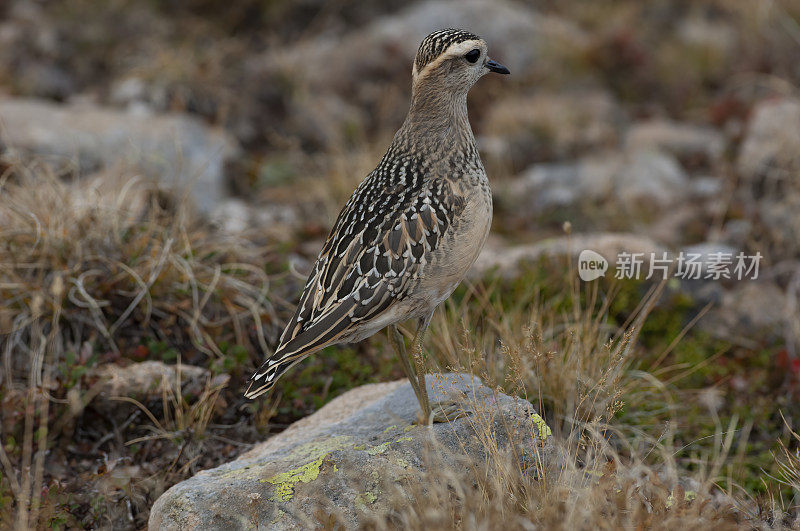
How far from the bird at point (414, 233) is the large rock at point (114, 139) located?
4.32 m

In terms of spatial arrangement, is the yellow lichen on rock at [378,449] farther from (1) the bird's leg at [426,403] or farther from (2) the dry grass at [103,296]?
(2) the dry grass at [103,296]

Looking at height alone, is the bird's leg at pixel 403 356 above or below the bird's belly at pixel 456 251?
below

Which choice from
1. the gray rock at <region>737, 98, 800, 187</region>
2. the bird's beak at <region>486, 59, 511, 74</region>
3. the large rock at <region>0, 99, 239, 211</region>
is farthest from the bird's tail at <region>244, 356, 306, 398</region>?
the gray rock at <region>737, 98, 800, 187</region>

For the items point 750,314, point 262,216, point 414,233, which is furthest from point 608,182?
point 414,233

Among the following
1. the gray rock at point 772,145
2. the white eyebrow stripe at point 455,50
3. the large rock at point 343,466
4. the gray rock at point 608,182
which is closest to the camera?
the large rock at point 343,466

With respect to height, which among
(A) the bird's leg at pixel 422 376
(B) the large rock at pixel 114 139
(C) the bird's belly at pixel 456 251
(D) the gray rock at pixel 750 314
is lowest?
(D) the gray rock at pixel 750 314

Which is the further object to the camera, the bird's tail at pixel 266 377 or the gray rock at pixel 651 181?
the gray rock at pixel 651 181

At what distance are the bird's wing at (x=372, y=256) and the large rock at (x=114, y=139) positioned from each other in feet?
14.1

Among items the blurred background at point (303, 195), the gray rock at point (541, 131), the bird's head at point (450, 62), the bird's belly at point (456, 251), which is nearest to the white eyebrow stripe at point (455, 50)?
the bird's head at point (450, 62)

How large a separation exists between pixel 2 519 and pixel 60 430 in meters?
1.22

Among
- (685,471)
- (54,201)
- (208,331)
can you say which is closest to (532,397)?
(685,471)

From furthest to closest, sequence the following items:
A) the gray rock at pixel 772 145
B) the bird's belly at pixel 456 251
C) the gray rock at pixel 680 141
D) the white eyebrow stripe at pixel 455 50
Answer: the gray rock at pixel 680 141 → the gray rock at pixel 772 145 → the white eyebrow stripe at pixel 455 50 → the bird's belly at pixel 456 251

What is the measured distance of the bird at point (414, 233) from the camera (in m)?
4.25

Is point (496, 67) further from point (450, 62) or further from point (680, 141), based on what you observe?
point (680, 141)
